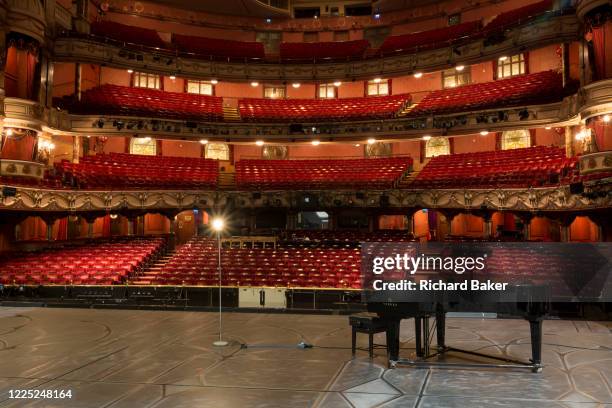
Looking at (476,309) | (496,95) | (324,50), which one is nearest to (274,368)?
(476,309)

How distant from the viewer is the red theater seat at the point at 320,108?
25562 millimetres

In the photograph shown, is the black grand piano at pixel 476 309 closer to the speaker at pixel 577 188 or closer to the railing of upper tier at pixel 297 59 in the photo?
the speaker at pixel 577 188

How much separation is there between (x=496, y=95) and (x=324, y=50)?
11663 millimetres

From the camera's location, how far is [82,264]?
16.8 meters

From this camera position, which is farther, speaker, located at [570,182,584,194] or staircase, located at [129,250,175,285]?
staircase, located at [129,250,175,285]

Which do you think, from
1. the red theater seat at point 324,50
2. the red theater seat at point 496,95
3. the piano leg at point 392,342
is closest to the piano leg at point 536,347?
the piano leg at point 392,342

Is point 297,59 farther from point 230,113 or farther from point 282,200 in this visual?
point 282,200

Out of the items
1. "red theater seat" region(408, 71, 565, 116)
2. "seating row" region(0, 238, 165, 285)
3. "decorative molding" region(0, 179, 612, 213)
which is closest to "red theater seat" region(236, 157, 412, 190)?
"decorative molding" region(0, 179, 612, 213)

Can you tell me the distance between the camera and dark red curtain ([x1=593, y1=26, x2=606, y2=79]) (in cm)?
1559

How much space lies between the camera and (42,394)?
614 cm

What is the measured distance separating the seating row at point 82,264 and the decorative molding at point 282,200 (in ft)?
6.00

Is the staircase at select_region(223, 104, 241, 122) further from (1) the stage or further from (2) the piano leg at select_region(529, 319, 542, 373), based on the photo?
(2) the piano leg at select_region(529, 319, 542, 373)

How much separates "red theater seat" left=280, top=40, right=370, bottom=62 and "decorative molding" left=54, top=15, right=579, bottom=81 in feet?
4.88

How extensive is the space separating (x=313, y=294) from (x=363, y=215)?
1038 centimetres
